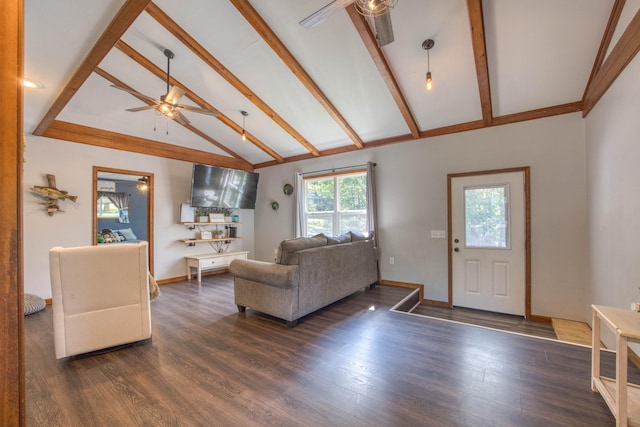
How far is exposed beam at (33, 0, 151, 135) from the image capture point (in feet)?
Answer: 8.25

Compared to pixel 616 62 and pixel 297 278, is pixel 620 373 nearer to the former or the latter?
pixel 297 278

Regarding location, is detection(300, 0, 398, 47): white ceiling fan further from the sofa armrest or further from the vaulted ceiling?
the sofa armrest

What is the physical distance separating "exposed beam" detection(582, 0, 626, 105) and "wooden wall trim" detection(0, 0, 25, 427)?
3.91 meters

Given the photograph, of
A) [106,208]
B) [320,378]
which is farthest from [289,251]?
[106,208]

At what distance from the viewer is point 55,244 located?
4.20 meters

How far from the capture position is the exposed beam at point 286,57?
2862 mm

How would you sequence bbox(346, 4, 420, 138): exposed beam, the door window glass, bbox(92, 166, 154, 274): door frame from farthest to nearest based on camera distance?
1. bbox(92, 166, 154, 274): door frame
2. the door window glass
3. bbox(346, 4, 420, 138): exposed beam

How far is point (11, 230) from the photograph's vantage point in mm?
810

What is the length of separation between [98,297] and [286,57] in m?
3.20

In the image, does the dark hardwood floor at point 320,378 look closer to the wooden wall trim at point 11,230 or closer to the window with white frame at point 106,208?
the wooden wall trim at point 11,230

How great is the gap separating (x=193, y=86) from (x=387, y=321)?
4.33m

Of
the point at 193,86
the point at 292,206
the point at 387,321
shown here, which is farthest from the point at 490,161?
the point at 193,86

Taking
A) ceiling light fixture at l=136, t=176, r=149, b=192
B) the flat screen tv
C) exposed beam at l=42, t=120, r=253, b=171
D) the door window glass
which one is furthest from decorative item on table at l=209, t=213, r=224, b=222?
the door window glass

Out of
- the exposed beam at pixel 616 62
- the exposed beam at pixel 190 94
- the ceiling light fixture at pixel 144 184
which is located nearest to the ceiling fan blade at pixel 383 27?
the exposed beam at pixel 616 62
